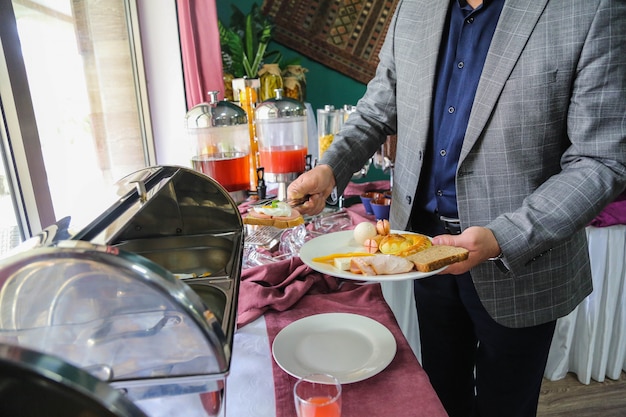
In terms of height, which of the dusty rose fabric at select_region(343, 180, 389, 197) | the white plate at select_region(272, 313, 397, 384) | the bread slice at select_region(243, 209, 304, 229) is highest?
the bread slice at select_region(243, 209, 304, 229)

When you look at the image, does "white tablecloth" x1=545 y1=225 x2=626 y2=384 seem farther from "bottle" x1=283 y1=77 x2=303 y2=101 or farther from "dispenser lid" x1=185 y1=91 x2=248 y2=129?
"bottle" x1=283 y1=77 x2=303 y2=101

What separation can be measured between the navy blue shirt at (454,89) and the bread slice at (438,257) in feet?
0.88

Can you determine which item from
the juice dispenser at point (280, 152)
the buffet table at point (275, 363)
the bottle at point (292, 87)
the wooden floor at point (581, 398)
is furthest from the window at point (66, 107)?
the wooden floor at point (581, 398)

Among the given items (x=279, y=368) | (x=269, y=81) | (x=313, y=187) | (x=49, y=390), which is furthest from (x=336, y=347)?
(x=269, y=81)

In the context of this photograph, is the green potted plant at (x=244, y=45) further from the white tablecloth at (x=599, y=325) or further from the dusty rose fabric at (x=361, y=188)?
the white tablecloth at (x=599, y=325)

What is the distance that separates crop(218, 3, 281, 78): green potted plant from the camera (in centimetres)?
279

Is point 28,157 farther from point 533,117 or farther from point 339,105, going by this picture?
point 339,105

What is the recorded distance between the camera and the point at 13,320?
479 mm

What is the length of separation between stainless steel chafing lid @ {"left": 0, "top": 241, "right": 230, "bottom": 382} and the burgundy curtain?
75.4 inches

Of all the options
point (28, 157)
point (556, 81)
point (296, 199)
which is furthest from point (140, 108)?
point (556, 81)

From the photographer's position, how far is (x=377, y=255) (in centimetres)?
90

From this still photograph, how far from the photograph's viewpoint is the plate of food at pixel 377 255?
2.73 ft

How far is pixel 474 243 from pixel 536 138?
290 millimetres

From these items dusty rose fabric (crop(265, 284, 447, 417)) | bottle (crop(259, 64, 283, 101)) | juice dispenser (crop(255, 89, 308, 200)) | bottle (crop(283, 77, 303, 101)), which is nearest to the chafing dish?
dusty rose fabric (crop(265, 284, 447, 417))
